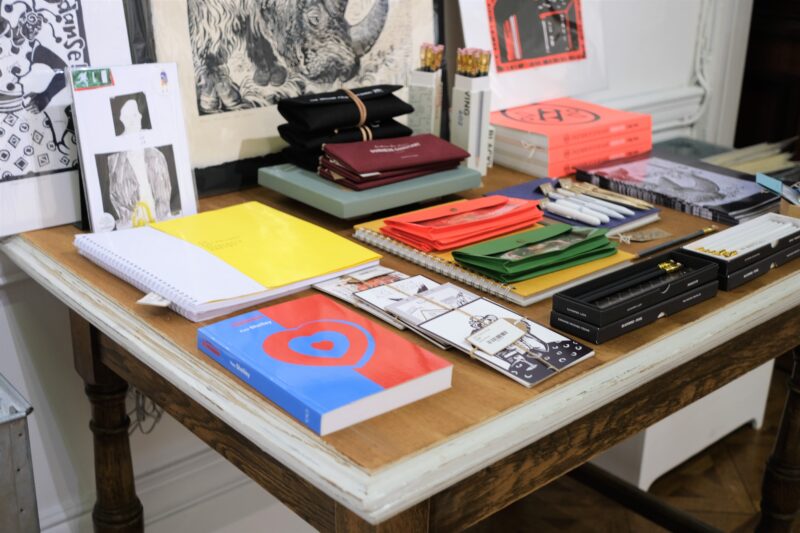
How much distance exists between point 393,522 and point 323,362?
18cm

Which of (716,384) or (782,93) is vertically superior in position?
(782,93)

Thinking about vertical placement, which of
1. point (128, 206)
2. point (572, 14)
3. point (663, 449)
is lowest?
point (663, 449)

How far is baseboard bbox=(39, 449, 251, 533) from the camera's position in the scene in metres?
1.61

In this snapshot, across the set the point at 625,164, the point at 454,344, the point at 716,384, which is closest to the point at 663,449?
the point at 625,164

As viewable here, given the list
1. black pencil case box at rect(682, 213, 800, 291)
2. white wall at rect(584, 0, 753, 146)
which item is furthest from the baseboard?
white wall at rect(584, 0, 753, 146)

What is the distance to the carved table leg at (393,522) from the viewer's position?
2.70 ft

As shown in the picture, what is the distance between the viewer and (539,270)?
120 cm

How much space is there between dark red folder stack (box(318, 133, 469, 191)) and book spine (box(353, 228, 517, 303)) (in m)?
0.10

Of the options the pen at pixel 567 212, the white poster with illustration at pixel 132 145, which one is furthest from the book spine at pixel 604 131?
the white poster with illustration at pixel 132 145

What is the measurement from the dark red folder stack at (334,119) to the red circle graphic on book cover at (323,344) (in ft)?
1.69

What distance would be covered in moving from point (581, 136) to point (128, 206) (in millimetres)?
865

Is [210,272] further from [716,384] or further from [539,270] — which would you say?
[716,384]

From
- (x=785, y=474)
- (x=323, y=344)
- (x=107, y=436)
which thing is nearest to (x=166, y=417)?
(x=107, y=436)

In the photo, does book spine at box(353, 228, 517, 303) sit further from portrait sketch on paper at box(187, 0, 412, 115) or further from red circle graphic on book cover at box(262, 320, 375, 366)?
portrait sketch on paper at box(187, 0, 412, 115)
